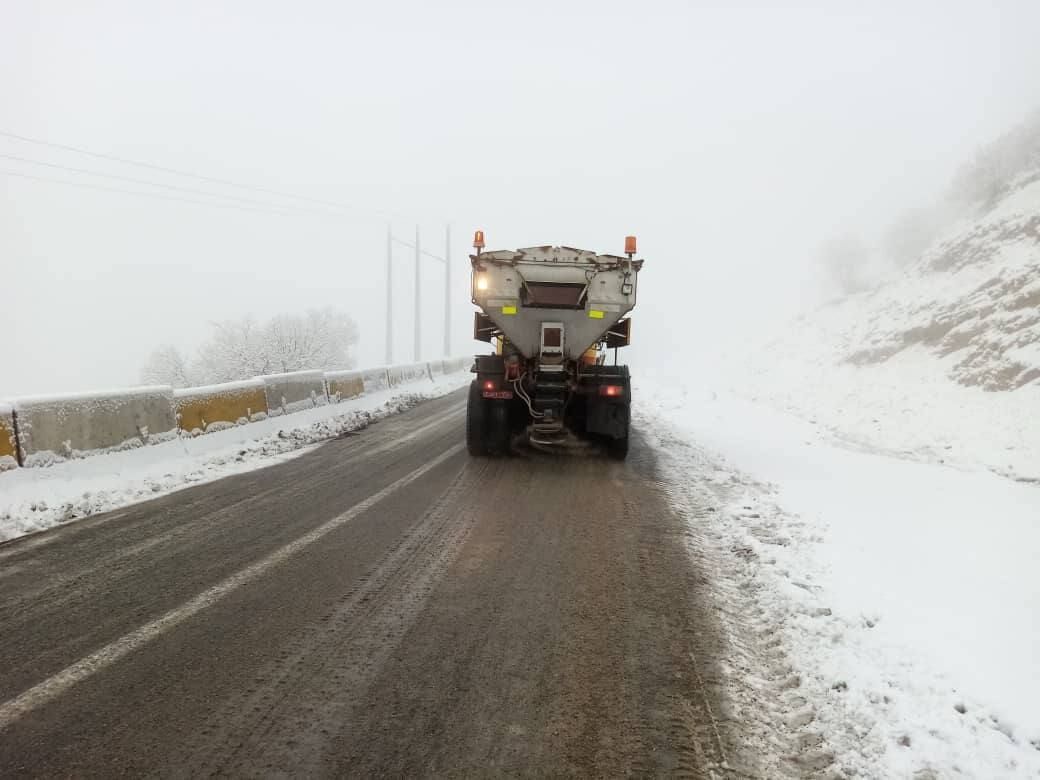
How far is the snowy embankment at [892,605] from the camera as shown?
267 centimetres

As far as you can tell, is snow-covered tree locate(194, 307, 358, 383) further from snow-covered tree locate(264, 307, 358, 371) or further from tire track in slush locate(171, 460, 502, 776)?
tire track in slush locate(171, 460, 502, 776)

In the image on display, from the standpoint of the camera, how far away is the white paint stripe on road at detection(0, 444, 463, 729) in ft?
9.04

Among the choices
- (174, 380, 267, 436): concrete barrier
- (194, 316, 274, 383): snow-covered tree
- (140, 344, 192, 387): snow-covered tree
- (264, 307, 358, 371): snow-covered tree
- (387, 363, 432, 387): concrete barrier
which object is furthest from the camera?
(264, 307, 358, 371): snow-covered tree

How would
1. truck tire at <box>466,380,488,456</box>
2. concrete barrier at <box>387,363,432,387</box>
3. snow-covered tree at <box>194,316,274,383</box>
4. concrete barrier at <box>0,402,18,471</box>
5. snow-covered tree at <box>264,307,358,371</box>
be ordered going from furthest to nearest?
snow-covered tree at <box>264,307,358,371</box> < snow-covered tree at <box>194,316,274,383</box> < concrete barrier at <box>387,363,432,387</box> < truck tire at <box>466,380,488,456</box> < concrete barrier at <box>0,402,18,471</box>

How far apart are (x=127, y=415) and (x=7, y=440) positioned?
5.59 feet

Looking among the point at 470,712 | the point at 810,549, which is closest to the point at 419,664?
the point at 470,712

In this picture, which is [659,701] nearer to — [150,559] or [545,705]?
[545,705]

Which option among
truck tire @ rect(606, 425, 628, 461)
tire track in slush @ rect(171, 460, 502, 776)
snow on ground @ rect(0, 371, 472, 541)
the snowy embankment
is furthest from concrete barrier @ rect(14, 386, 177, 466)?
the snowy embankment

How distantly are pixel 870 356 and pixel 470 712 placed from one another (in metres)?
26.1

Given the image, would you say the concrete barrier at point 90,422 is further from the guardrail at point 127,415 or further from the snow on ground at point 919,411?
the snow on ground at point 919,411

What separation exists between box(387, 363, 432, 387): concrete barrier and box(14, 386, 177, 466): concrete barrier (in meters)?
11.1

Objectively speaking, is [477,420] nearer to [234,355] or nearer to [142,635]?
[142,635]

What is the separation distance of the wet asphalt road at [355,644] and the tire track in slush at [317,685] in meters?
0.01

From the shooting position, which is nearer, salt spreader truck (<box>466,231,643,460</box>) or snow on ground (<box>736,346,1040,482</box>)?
salt spreader truck (<box>466,231,643,460</box>)
